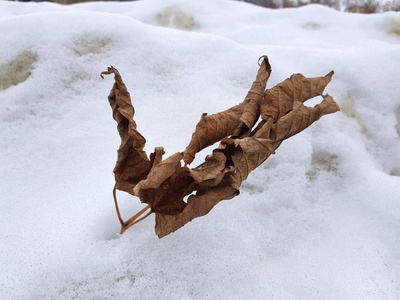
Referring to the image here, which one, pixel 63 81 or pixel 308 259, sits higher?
pixel 63 81

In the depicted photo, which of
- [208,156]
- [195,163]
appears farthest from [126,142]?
[195,163]

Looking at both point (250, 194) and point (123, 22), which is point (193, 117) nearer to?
point (250, 194)

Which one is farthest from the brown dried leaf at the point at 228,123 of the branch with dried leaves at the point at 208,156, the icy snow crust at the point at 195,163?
the icy snow crust at the point at 195,163

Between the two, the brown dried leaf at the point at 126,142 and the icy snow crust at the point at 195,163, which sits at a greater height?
the brown dried leaf at the point at 126,142

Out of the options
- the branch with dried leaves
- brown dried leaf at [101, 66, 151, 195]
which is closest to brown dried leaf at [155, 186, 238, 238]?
the branch with dried leaves

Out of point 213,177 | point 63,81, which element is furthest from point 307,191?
point 63,81

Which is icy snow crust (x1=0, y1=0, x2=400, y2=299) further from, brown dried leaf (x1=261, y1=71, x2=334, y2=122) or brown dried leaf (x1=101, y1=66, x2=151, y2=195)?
brown dried leaf (x1=261, y1=71, x2=334, y2=122)

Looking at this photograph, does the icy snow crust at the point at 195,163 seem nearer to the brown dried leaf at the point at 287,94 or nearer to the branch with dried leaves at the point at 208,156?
the branch with dried leaves at the point at 208,156
